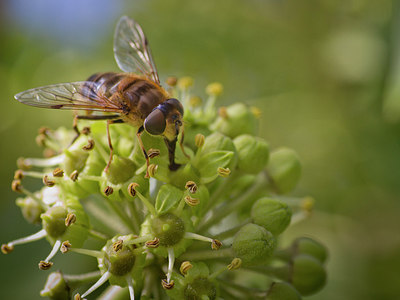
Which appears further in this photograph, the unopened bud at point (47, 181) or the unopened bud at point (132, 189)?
the unopened bud at point (47, 181)

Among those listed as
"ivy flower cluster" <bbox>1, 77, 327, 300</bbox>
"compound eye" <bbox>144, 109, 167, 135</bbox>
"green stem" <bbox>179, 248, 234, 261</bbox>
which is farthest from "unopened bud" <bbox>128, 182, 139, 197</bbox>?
"green stem" <bbox>179, 248, 234, 261</bbox>

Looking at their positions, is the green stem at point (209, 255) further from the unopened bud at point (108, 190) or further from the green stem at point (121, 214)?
the unopened bud at point (108, 190)

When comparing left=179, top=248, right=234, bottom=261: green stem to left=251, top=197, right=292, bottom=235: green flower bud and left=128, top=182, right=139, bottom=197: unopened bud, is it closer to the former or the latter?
left=251, top=197, right=292, bottom=235: green flower bud

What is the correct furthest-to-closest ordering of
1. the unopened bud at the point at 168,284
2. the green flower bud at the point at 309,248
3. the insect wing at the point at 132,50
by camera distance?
the insect wing at the point at 132,50, the green flower bud at the point at 309,248, the unopened bud at the point at 168,284

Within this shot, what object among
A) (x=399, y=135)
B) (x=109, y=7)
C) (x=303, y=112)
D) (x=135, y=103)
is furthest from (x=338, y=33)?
(x=135, y=103)

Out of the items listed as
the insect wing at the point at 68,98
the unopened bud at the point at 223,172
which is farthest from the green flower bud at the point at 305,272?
the insect wing at the point at 68,98

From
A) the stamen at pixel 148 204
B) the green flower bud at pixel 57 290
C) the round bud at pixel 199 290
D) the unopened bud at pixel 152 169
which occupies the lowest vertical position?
the green flower bud at pixel 57 290
